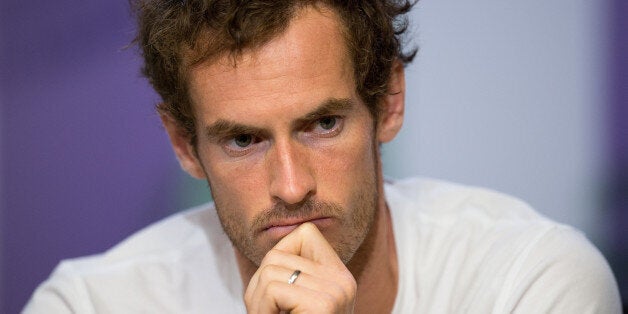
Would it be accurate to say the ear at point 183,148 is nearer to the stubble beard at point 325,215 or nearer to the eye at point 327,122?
the stubble beard at point 325,215

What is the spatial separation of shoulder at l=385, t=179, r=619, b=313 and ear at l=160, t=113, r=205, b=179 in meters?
0.52

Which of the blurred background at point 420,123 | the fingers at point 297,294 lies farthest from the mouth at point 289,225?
the blurred background at point 420,123

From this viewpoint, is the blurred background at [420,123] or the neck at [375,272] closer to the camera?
the neck at [375,272]

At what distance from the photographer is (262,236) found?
1.71 meters

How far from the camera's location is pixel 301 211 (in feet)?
5.40

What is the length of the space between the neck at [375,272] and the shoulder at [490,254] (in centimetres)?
5

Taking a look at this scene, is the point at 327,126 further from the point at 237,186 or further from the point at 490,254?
the point at 490,254

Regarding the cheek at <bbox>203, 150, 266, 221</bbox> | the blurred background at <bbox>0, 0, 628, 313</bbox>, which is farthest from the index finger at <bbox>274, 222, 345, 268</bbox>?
the blurred background at <bbox>0, 0, 628, 313</bbox>

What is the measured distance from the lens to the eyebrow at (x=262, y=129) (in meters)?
1.65

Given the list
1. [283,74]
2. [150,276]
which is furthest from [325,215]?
[150,276]

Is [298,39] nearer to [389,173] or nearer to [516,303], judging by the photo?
[516,303]

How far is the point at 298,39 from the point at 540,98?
1.67 m

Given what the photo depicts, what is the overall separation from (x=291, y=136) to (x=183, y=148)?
1.62 feet

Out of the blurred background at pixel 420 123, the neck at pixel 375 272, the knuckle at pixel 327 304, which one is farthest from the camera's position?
the blurred background at pixel 420 123
